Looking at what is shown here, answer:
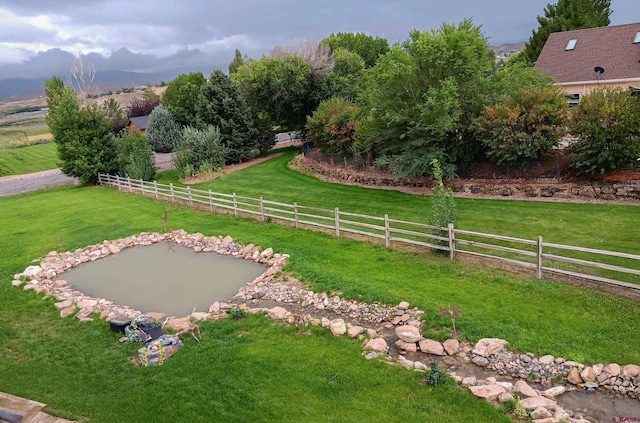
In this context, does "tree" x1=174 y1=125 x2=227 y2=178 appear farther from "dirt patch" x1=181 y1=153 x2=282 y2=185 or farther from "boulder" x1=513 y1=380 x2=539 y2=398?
"boulder" x1=513 y1=380 x2=539 y2=398

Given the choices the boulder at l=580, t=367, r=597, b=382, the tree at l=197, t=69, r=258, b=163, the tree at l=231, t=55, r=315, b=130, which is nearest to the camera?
the boulder at l=580, t=367, r=597, b=382

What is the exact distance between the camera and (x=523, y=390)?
257 inches

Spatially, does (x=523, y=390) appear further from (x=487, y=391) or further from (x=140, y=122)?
(x=140, y=122)

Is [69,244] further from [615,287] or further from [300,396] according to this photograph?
[615,287]

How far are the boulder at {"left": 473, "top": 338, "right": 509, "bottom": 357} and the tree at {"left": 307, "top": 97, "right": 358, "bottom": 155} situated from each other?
16939 mm

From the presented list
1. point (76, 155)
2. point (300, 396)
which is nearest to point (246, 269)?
point (300, 396)

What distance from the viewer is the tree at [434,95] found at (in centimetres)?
1802

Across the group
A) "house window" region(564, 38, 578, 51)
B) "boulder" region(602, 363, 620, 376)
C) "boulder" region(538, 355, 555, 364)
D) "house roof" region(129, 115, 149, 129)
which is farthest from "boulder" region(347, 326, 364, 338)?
"house roof" region(129, 115, 149, 129)

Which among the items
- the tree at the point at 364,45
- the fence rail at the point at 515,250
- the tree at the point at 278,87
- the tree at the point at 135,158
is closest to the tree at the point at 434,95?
the fence rail at the point at 515,250

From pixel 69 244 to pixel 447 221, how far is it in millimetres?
13901

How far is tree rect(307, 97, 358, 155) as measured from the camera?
2433cm

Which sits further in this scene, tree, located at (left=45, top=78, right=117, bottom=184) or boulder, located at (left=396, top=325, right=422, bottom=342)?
tree, located at (left=45, top=78, right=117, bottom=184)

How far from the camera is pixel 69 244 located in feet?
55.6

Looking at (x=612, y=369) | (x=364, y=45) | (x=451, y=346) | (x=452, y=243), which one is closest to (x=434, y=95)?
(x=452, y=243)
